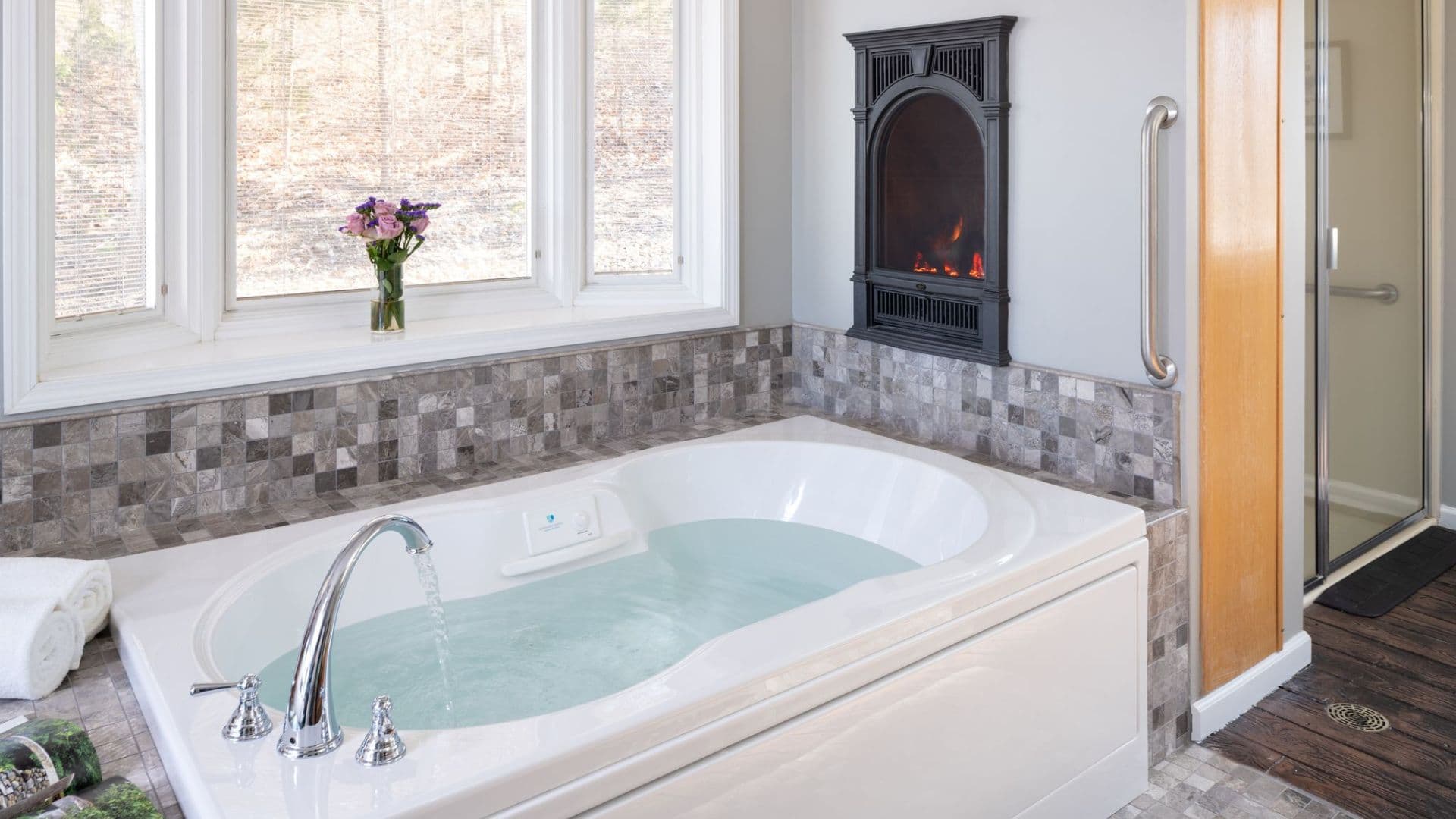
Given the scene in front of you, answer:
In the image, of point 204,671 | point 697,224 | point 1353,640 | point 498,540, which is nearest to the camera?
point 204,671

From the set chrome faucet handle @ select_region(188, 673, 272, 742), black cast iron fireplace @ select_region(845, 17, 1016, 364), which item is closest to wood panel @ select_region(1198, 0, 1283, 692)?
black cast iron fireplace @ select_region(845, 17, 1016, 364)

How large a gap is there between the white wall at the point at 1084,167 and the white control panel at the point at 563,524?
1.16 m

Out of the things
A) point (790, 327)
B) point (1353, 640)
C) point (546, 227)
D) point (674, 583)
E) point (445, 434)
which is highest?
point (546, 227)

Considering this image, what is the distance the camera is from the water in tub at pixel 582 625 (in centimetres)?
211

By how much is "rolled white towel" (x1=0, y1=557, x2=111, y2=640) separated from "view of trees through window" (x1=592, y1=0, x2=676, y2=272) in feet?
5.71

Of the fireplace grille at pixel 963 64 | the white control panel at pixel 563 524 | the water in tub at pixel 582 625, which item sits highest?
the fireplace grille at pixel 963 64

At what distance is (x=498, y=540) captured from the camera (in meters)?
2.52

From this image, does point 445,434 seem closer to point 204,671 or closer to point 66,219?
point 66,219

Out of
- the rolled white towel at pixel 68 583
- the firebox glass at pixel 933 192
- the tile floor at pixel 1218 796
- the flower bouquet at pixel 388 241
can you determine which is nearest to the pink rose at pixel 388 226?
the flower bouquet at pixel 388 241

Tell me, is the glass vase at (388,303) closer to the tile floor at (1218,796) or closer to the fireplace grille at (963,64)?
the fireplace grille at (963,64)

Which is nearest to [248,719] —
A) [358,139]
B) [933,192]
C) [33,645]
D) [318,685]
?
[318,685]

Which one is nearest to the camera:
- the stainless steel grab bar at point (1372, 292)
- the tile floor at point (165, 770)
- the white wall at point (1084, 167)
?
the tile floor at point (165, 770)

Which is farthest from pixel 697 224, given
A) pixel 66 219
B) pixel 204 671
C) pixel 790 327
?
pixel 204 671

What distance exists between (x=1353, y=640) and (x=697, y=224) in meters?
2.22
